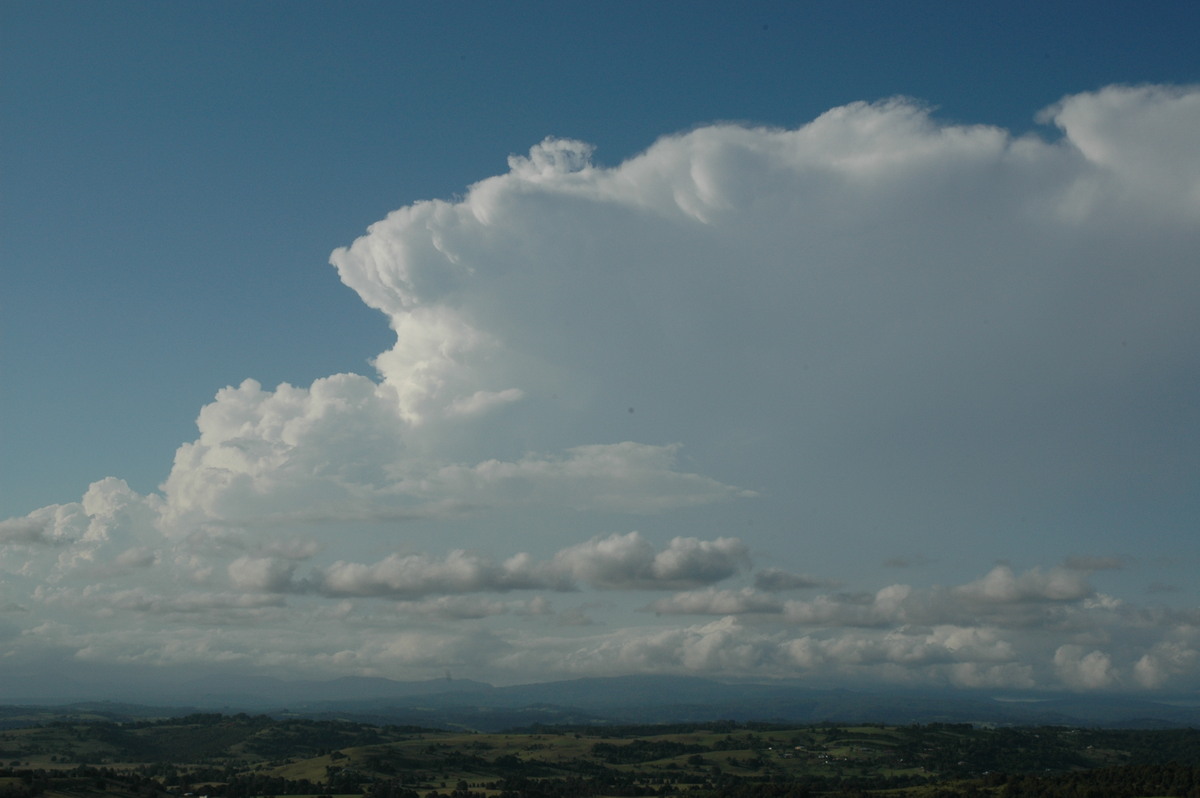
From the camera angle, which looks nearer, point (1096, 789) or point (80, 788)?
point (80, 788)

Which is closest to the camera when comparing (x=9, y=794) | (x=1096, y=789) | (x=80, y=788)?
(x=9, y=794)

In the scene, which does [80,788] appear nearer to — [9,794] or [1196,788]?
[9,794]

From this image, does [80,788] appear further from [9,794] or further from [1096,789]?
[1096,789]

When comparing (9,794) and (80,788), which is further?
(80,788)

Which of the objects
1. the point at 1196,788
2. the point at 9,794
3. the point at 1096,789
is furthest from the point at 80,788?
the point at 1196,788

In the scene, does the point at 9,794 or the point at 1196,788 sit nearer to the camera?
the point at 9,794

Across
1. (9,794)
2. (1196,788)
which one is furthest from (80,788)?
(1196,788)

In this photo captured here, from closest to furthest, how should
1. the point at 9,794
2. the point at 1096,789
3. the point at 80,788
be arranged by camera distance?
the point at 9,794 → the point at 80,788 → the point at 1096,789
